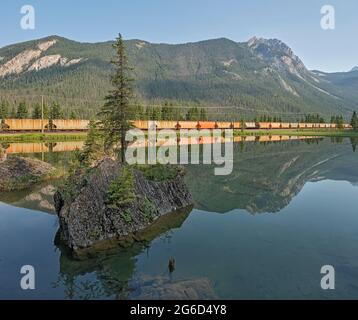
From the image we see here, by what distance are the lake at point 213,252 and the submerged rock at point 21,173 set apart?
278 centimetres

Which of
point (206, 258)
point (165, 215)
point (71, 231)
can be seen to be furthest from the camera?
point (165, 215)

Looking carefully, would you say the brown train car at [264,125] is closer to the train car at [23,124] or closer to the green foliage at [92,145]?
the train car at [23,124]

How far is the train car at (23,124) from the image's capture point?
8989 cm

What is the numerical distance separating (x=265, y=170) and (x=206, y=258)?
108ft

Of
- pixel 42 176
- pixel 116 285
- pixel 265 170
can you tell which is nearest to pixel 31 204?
pixel 42 176

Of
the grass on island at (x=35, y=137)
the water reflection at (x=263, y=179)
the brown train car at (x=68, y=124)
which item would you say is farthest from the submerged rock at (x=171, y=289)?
the brown train car at (x=68, y=124)

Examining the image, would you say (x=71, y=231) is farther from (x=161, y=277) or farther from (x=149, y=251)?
(x=161, y=277)

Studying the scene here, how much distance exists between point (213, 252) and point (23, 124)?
86.4 m

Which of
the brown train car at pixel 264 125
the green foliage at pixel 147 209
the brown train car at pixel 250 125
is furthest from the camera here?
the brown train car at pixel 264 125

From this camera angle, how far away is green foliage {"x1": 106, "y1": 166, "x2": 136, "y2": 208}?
65.3ft

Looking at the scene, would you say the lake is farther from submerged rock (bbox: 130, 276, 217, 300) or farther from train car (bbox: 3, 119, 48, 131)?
→ train car (bbox: 3, 119, 48, 131)

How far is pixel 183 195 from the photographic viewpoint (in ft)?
91.4

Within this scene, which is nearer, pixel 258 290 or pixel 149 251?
pixel 258 290
